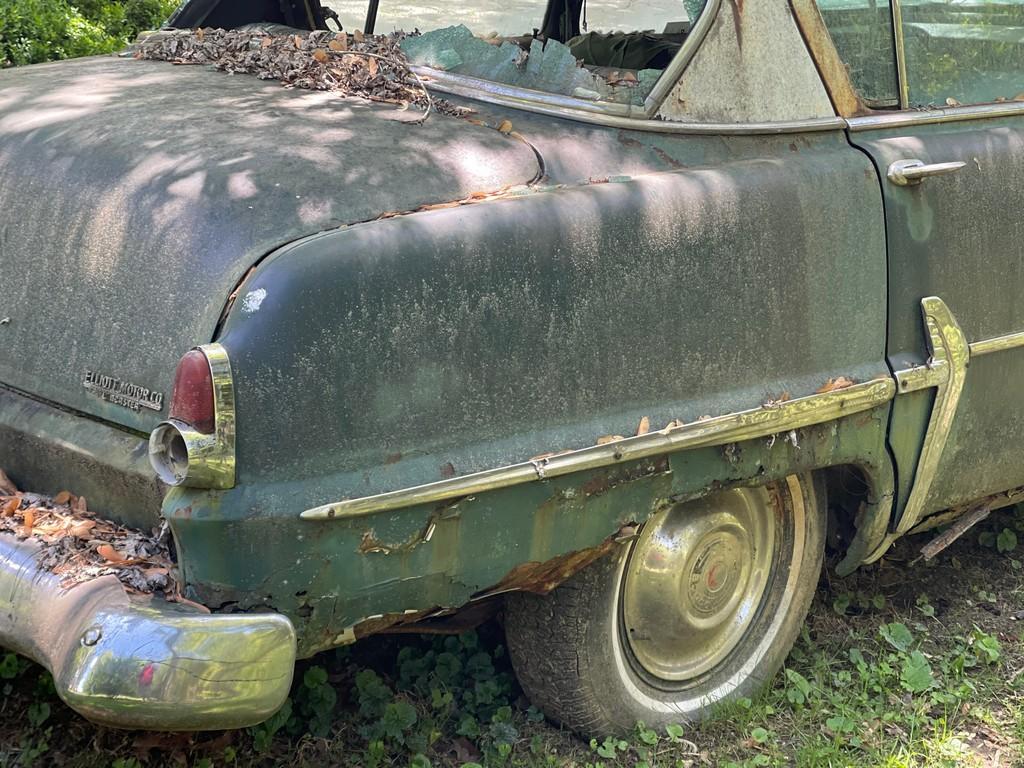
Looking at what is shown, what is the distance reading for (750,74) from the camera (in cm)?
316

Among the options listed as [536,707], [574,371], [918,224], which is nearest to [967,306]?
[918,224]

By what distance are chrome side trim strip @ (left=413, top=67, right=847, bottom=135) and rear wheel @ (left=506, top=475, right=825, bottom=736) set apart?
3.01 ft

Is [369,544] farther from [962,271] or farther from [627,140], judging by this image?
[962,271]

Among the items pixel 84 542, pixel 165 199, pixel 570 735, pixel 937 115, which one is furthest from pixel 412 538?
pixel 937 115

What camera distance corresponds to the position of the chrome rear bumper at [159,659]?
215 centimetres

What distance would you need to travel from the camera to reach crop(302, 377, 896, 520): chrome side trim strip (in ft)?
7.88

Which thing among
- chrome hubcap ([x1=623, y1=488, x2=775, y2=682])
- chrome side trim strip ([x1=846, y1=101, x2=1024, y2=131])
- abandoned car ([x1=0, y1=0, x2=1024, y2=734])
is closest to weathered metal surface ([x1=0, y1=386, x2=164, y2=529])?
abandoned car ([x1=0, y1=0, x2=1024, y2=734])

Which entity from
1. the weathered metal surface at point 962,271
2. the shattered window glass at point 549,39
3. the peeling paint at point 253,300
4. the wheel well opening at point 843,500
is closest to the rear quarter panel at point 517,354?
the peeling paint at point 253,300

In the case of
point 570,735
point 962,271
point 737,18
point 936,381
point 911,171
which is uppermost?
point 737,18

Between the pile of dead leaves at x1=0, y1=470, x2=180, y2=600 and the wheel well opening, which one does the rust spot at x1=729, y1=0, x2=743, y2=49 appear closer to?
the wheel well opening

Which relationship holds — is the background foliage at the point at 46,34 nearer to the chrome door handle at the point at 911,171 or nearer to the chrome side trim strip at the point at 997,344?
the chrome door handle at the point at 911,171

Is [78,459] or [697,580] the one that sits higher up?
[78,459]

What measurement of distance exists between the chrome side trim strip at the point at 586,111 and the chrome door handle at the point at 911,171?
18 cm

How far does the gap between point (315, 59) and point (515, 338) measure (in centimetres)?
128
